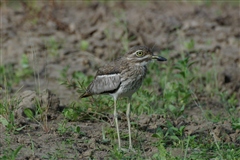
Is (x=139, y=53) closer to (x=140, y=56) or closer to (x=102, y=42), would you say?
(x=140, y=56)

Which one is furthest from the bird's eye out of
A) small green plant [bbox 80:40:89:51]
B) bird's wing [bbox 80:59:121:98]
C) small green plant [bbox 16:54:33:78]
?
small green plant [bbox 80:40:89:51]

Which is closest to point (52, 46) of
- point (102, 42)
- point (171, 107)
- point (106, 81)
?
point (102, 42)

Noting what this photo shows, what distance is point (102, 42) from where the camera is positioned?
9594 mm

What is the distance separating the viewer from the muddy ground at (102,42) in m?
6.35

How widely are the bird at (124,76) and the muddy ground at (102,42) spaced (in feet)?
1.56

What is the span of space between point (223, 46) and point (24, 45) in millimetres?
3368

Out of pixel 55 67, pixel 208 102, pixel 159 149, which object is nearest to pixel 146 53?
pixel 159 149

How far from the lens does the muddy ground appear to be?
6352 mm

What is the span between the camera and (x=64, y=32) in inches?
397

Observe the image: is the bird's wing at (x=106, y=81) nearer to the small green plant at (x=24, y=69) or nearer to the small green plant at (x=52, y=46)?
the small green plant at (x=24, y=69)

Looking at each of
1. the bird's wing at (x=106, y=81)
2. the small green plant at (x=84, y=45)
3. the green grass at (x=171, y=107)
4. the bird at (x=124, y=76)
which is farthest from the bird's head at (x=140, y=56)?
the small green plant at (x=84, y=45)

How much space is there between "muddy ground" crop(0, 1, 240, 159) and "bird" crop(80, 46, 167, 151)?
477mm

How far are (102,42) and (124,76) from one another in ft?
12.1

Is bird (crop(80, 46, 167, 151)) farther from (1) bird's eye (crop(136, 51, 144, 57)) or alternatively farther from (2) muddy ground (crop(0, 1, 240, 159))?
(2) muddy ground (crop(0, 1, 240, 159))
